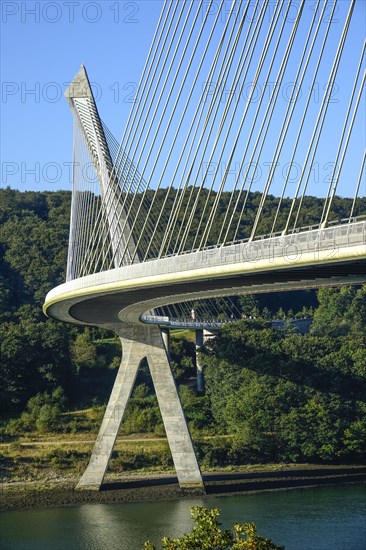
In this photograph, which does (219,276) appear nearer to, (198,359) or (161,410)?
(161,410)

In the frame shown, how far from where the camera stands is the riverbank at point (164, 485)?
111ft

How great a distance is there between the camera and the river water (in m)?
27.8

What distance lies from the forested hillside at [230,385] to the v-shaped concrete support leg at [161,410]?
3215 millimetres

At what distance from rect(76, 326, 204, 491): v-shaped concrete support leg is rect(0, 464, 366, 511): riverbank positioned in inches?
23.0

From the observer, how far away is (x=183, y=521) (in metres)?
30.0

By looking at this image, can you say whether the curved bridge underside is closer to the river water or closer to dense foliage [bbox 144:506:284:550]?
dense foliage [bbox 144:506:284:550]

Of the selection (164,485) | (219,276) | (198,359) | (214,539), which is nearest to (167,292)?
(219,276)

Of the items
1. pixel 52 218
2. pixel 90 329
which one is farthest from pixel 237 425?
pixel 52 218

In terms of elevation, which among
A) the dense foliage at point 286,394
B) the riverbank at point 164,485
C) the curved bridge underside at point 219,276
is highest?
the curved bridge underside at point 219,276

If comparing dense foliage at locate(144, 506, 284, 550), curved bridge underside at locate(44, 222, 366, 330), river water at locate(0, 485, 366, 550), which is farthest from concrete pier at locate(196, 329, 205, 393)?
dense foliage at locate(144, 506, 284, 550)

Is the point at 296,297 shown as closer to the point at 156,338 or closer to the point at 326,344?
the point at 326,344

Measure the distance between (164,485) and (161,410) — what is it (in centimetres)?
270

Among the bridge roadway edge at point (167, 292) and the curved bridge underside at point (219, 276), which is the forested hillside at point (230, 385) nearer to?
the bridge roadway edge at point (167, 292)

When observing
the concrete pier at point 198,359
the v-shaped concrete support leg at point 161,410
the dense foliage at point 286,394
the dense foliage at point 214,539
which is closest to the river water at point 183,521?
the v-shaped concrete support leg at point 161,410
